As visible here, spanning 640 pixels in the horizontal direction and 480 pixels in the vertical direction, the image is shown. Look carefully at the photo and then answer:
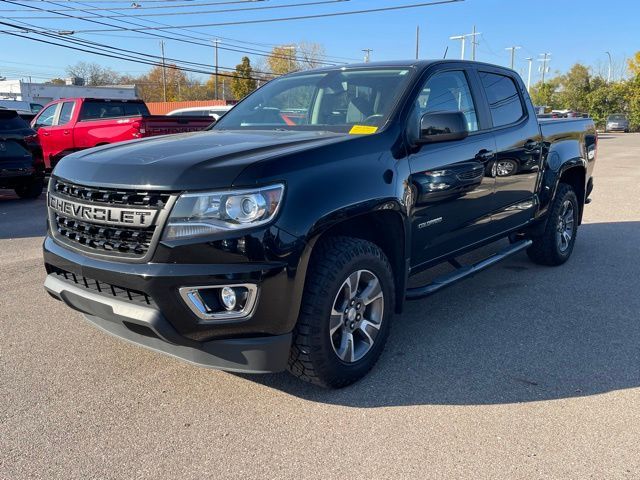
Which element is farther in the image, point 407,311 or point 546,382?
point 407,311

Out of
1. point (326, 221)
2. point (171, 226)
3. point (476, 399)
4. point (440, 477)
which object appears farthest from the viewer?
point (476, 399)

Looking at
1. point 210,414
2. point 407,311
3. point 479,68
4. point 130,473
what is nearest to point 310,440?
point 210,414

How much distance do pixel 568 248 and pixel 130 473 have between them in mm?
5059

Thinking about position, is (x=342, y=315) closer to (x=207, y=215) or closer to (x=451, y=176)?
(x=207, y=215)

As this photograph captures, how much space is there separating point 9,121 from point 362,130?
8960 mm

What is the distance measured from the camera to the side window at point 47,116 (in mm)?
13078

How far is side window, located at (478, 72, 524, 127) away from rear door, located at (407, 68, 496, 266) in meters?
0.22

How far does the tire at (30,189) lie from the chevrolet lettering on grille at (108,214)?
860 cm

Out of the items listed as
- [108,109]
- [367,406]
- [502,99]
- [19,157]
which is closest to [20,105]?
[108,109]

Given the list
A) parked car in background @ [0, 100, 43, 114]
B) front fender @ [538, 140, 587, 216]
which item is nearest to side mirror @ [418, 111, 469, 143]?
front fender @ [538, 140, 587, 216]

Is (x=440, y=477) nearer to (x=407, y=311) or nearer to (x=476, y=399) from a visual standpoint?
(x=476, y=399)

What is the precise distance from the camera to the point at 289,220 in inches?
106

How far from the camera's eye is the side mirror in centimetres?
346

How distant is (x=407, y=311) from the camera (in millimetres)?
4551
